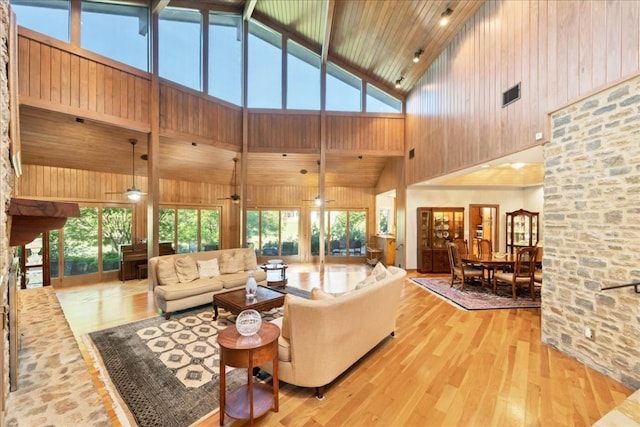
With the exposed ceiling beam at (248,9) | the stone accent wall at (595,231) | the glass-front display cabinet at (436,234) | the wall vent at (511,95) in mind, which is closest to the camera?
the stone accent wall at (595,231)

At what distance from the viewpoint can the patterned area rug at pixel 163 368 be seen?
2.16 meters

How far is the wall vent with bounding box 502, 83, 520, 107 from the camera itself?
12.5ft

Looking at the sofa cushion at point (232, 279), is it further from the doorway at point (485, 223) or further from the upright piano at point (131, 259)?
the doorway at point (485, 223)

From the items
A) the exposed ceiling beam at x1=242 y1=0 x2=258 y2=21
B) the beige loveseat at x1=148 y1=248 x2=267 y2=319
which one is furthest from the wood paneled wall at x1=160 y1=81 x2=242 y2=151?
the beige loveseat at x1=148 y1=248 x2=267 y2=319

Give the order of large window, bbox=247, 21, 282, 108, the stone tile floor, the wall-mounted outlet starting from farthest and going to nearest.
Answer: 1. large window, bbox=247, 21, 282, 108
2. the wall-mounted outlet
3. the stone tile floor

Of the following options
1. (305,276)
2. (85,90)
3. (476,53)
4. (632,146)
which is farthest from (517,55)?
(85,90)

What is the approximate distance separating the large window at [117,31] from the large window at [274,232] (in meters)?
5.24

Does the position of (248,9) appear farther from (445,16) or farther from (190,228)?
(190,228)

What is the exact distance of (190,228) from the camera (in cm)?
833

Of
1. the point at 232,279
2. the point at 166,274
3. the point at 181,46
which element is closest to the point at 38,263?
the point at 166,274

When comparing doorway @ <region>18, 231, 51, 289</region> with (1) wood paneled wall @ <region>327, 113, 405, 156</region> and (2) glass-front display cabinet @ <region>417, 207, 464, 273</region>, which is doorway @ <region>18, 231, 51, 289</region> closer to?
(1) wood paneled wall @ <region>327, 113, 405, 156</region>

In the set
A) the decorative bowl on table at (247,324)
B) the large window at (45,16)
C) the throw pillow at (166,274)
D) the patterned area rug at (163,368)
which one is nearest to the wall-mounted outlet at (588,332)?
the decorative bowl on table at (247,324)

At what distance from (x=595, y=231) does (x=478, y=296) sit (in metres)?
2.69

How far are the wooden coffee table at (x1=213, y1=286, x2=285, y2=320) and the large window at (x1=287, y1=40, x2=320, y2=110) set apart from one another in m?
5.06
